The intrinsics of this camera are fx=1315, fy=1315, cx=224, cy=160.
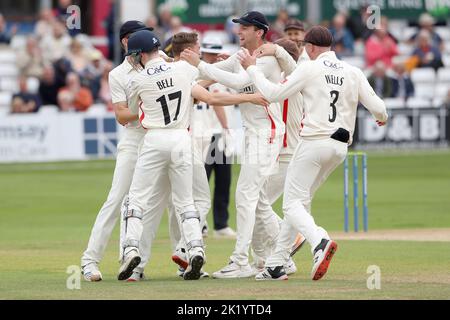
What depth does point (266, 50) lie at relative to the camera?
42.1 feet

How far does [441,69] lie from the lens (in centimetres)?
3488

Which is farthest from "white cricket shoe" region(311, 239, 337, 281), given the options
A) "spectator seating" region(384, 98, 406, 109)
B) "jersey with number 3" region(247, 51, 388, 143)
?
"spectator seating" region(384, 98, 406, 109)

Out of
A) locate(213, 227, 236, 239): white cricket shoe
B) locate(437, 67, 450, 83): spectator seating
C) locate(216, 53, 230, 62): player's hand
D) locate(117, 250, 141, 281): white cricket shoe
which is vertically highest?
locate(216, 53, 230, 62): player's hand

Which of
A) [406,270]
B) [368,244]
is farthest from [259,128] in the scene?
[368,244]

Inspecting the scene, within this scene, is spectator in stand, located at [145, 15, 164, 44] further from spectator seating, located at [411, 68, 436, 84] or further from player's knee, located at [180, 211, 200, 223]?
player's knee, located at [180, 211, 200, 223]

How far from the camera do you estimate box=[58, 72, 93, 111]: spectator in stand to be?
2962cm

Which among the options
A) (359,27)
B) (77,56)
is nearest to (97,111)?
(77,56)

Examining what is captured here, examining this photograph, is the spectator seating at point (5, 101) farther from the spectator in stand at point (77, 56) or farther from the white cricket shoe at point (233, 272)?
the white cricket shoe at point (233, 272)

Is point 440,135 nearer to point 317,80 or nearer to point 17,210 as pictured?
point 17,210

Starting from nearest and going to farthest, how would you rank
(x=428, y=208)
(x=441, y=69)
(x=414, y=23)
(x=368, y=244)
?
(x=368, y=244) → (x=428, y=208) → (x=441, y=69) → (x=414, y=23)

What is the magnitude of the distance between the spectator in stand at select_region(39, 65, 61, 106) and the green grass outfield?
2193 mm

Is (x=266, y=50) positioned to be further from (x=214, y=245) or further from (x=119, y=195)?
(x=214, y=245)

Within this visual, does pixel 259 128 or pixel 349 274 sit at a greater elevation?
pixel 259 128
